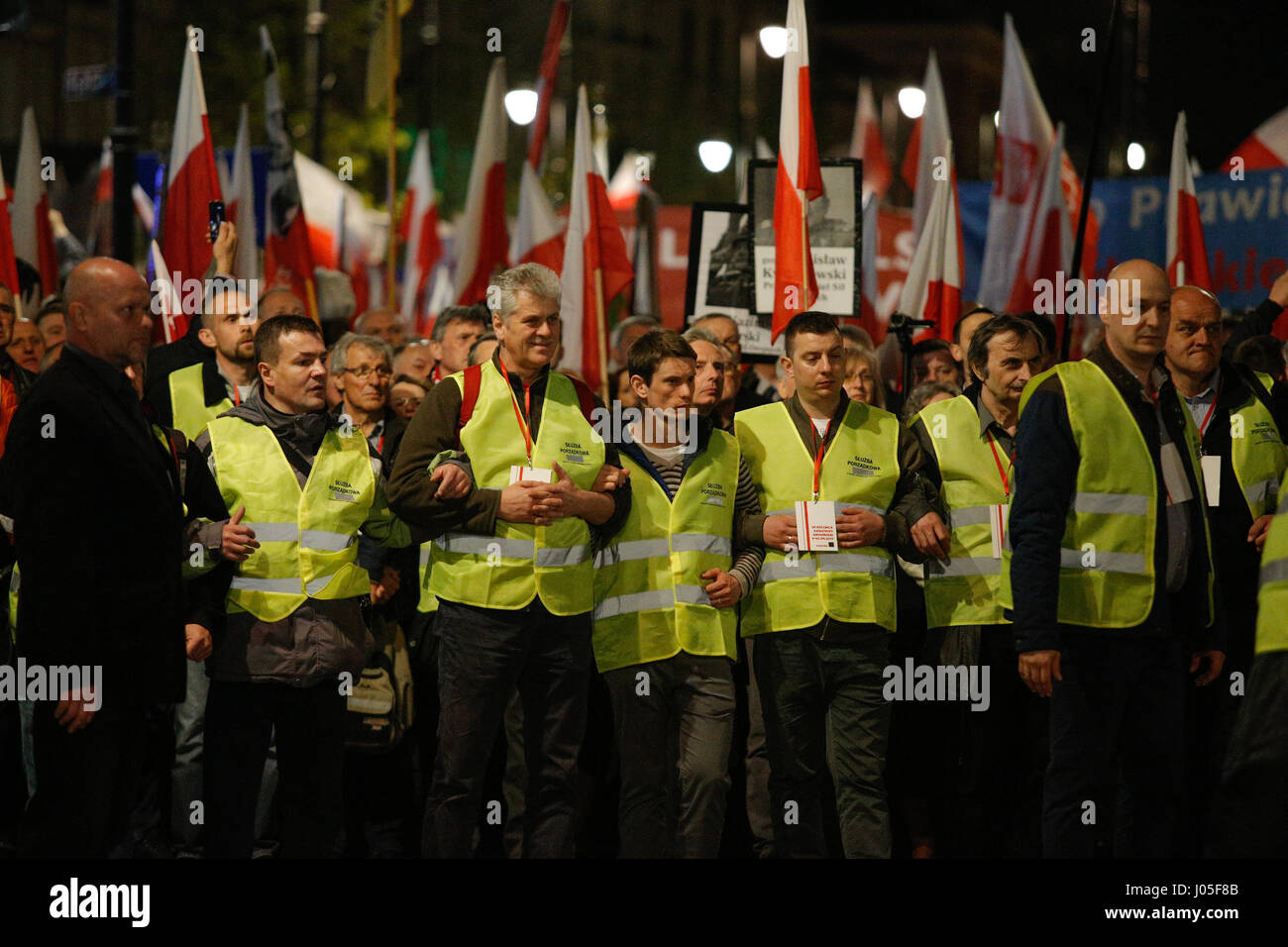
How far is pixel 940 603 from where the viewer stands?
746cm

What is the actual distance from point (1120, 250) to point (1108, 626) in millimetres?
8998

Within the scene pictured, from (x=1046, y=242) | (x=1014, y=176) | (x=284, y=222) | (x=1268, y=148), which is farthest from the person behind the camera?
(x=1268, y=148)

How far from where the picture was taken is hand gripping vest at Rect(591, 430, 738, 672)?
7.01 meters

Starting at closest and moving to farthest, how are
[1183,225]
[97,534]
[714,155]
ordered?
1. [97,534]
2. [1183,225]
3. [714,155]

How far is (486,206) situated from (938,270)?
154 inches

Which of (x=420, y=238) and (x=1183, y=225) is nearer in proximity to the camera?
(x=1183, y=225)

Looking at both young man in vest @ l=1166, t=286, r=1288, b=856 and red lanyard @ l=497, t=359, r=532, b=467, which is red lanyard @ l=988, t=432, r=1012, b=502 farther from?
red lanyard @ l=497, t=359, r=532, b=467

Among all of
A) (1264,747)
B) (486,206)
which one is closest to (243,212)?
(486,206)

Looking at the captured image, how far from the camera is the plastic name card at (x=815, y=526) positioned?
279 inches

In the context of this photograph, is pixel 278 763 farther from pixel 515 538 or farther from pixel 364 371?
pixel 364 371

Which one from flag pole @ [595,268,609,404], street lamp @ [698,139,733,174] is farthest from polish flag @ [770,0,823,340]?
street lamp @ [698,139,733,174]

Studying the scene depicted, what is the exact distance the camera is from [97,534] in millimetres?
5676

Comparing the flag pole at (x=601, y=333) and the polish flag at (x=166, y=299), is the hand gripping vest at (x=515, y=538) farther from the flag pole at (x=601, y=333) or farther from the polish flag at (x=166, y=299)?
the flag pole at (x=601, y=333)
